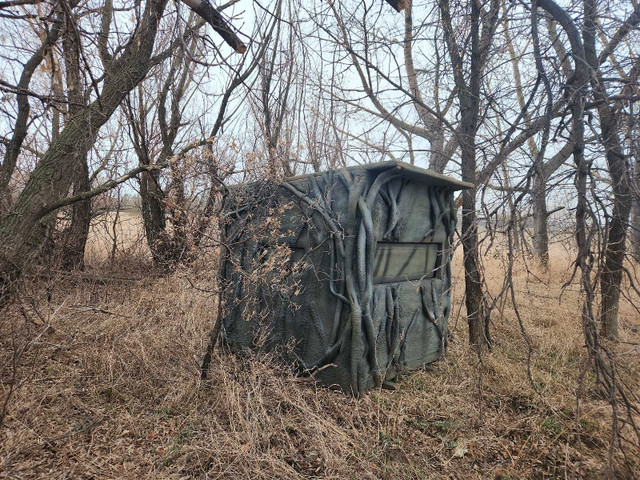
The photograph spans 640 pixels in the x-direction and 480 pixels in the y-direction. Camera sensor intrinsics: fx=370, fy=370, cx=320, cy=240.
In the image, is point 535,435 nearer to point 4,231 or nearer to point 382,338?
point 382,338

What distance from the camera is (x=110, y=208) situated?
7066 mm

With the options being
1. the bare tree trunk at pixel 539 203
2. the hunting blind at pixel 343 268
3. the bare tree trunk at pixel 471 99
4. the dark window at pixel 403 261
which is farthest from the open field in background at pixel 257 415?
the dark window at pixel 403 261

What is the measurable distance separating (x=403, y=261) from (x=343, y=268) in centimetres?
86

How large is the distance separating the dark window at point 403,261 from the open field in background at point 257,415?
96cm

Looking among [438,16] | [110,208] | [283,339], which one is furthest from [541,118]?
[110,208]

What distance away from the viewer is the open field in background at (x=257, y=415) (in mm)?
2365

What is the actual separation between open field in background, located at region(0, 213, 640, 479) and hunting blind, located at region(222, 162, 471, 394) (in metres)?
0.28

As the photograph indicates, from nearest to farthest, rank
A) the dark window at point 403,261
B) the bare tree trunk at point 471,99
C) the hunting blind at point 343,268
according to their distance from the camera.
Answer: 1. the hunting blind at point 343,268
2. the dark window at point 403,261
3. the bare tree trunk at point 471,99

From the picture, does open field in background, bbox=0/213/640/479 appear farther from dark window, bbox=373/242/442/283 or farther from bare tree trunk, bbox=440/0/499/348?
dark window, bbox=373/242/442/283

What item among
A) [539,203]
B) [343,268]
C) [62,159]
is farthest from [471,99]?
[62,159]

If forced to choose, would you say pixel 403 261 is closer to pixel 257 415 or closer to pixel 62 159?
pixel 257 415

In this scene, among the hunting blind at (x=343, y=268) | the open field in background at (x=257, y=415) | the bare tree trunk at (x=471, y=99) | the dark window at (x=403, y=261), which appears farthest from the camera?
the bare tree trunk at (x=471, y=99)

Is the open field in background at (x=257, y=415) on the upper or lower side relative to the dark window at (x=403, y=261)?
lower

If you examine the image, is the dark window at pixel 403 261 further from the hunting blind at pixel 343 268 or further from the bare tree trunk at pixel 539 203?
the bare tree trunk at pixel 539 203
